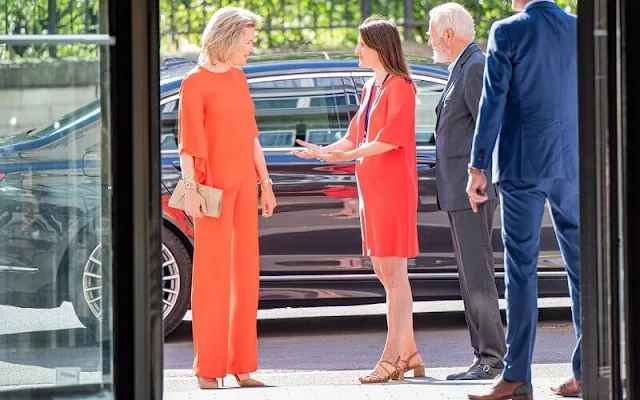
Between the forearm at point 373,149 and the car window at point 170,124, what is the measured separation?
156 centimetres

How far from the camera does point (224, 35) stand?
633cm

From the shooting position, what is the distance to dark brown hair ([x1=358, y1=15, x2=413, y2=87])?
652 cm

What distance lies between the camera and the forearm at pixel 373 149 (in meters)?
6.46

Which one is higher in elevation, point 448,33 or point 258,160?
point 448,33

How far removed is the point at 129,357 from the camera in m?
4.41

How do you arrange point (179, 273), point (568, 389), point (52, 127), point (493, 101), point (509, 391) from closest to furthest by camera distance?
point (52, 127), point (493, 101), point (509, 391), point (568, 389), point (179, 273)

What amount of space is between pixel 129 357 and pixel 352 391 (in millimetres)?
2025

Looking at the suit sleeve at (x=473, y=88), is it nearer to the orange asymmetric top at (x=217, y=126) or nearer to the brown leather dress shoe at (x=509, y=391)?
the orange asymmetric top at (x=217, y=126)

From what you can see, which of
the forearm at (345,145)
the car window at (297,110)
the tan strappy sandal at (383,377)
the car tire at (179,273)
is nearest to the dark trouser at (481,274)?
the tan strappy sandal at (383,377)

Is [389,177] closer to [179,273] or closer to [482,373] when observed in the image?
[482,373]

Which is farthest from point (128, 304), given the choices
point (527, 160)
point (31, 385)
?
Answer: point (527, 160)

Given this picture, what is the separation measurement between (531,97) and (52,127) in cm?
218

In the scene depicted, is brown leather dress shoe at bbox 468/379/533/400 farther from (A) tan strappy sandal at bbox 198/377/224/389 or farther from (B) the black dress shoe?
(A) tan strappy sandal at bbox 198/377/224/389

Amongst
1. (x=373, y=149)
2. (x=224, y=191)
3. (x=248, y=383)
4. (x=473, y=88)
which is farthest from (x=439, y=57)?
(x=248, y=383)
